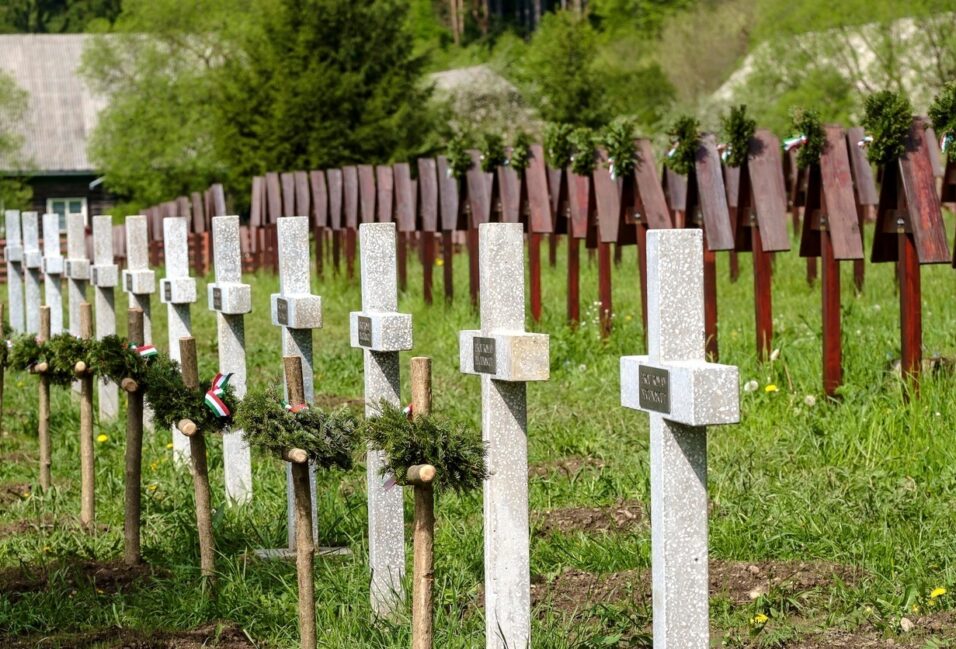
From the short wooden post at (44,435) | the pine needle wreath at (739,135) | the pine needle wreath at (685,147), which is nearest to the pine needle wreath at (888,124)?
the pine needle wreath at (739,135)

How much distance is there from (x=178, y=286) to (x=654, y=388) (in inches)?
171

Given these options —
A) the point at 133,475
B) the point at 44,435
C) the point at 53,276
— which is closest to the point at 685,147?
the point at 44,435

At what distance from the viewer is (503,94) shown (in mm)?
46562

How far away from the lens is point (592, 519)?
19.0 feet

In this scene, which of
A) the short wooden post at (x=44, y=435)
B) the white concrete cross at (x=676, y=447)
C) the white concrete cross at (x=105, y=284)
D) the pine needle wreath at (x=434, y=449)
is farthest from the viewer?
the white concrete cross at (x=105, y=284)

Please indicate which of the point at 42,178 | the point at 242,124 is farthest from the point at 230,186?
the point at 42,178

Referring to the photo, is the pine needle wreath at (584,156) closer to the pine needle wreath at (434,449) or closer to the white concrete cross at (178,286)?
the white concrete cross at (178,286)

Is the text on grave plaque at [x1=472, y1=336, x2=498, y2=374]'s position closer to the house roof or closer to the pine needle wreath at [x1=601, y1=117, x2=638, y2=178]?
the pine needle wreath at [x1=601, y1=117, x2=638, y2=178]

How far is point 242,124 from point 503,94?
34.8ft

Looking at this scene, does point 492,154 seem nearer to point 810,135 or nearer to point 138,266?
point 810,135

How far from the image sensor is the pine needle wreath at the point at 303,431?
4289 millimetres

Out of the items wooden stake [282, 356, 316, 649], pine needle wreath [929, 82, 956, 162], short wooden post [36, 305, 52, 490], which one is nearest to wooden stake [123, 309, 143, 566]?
short wooden post [36, 305, 52, 490]

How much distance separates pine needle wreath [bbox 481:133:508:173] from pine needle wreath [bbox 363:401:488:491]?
8.91 meters

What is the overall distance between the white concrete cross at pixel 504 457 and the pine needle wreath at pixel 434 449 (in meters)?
0.22
